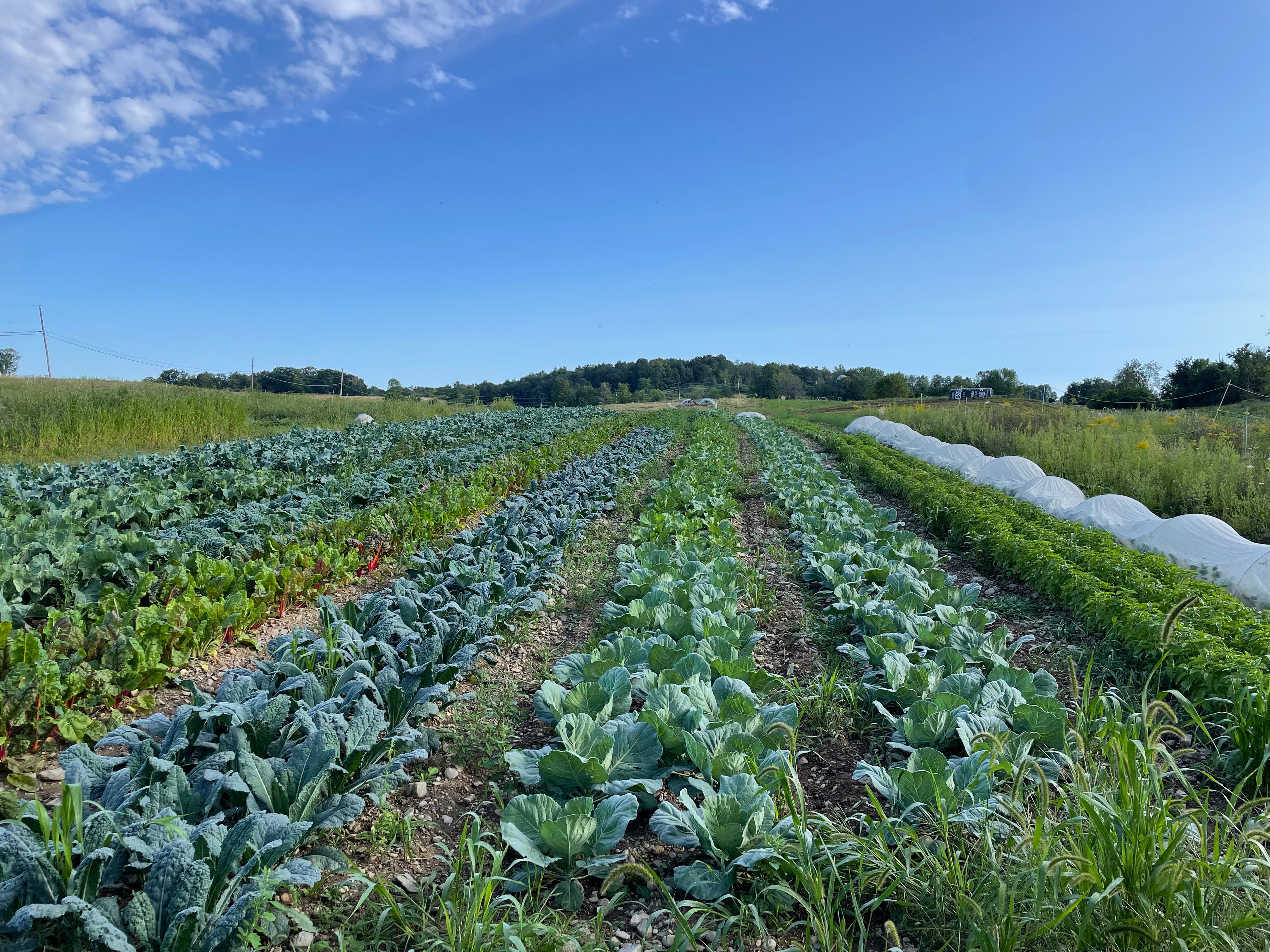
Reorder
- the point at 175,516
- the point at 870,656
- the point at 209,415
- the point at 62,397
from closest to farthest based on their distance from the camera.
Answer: the point at 870,656
the point at 175,516
the point at 62,397
the point at 209,415

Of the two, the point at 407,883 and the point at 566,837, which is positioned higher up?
the point at 566,837

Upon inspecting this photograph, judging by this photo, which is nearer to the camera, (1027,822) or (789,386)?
(1027,822)

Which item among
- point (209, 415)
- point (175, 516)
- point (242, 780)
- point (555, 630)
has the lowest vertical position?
point (555, 630)

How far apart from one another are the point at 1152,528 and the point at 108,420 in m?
17.5

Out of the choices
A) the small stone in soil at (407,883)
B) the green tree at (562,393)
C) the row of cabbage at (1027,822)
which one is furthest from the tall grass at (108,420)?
the green tree at (562,393)

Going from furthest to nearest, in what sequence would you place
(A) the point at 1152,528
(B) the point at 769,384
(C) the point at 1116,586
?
(B) the point at 769,384
(A) the point at 1152,528
(C) the point at 1116,586

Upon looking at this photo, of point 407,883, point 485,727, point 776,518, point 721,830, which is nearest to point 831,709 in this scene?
point 721,830

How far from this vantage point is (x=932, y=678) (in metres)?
3.20

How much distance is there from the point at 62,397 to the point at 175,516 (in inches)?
468

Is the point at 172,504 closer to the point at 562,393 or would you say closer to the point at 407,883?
the point at 407,883

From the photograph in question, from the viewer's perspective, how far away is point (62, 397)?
14562 mm

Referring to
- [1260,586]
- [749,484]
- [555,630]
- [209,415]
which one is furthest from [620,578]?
[209,415]

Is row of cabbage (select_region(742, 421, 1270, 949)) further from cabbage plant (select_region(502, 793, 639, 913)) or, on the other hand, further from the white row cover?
the white row cover

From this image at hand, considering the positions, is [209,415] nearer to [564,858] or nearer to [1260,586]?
[564,858]
